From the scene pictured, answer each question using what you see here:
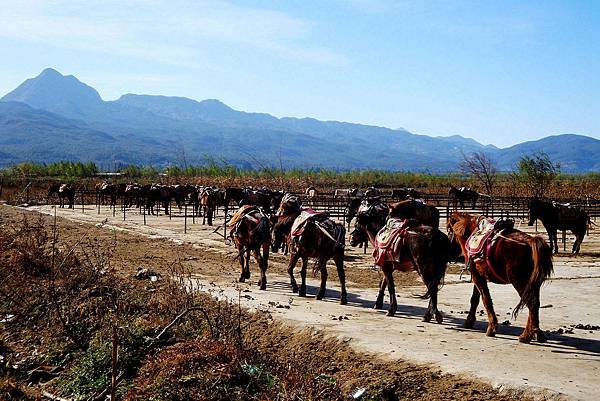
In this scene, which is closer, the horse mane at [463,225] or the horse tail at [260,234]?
the horse mane at [463,225]

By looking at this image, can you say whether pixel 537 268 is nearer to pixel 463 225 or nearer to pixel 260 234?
pixel 463 225

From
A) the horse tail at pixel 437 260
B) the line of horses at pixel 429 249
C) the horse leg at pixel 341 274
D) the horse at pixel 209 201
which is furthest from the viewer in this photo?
the horse at pixel 209 201

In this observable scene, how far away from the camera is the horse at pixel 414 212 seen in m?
15.4

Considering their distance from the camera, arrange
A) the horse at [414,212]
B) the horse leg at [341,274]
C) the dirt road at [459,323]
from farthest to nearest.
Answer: the horse at [414,212]
the horse leg at [341,274]
the dirt road at [459,323]

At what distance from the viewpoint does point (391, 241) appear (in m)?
10.6

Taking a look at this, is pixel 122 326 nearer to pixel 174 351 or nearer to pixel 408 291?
pixel 174 351

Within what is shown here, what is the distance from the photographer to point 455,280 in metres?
15.2

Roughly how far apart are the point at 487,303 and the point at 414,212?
7.38 metres

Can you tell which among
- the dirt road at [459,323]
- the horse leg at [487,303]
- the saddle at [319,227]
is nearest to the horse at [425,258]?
the dirt road at [459,323]

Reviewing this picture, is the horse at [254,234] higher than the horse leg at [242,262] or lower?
higher

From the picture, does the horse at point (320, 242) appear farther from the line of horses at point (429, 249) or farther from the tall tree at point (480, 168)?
the tall tree at point (480, 168)

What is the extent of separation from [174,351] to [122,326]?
59.2 inches

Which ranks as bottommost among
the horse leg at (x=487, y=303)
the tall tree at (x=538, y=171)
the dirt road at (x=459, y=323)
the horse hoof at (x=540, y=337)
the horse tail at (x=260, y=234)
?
the dirt road at (x=459, y=323)

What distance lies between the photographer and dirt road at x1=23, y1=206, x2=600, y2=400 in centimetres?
775
